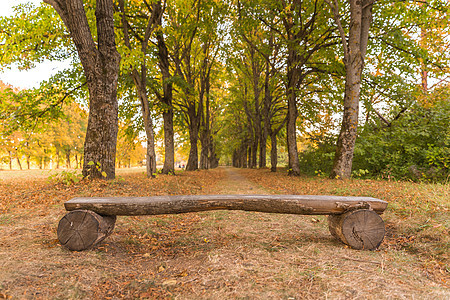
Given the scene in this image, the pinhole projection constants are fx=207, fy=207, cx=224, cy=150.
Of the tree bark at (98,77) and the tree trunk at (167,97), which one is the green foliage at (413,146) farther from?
the tree trunk at (167,97)

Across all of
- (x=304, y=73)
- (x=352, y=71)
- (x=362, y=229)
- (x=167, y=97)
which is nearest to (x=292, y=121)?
(x=304, y=73)

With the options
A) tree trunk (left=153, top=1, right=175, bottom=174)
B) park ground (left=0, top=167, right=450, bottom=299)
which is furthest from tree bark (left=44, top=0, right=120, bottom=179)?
tree trunk (left=153, top=1, right=175, bottom=174)

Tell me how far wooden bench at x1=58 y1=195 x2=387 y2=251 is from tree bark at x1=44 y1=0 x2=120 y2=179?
3911mm

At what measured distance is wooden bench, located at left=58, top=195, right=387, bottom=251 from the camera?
302 cm

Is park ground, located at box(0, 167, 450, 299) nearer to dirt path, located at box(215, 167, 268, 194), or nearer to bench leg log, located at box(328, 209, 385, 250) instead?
bench leg log, located at box(328, 209, 385, 250)

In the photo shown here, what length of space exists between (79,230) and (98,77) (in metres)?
5.36

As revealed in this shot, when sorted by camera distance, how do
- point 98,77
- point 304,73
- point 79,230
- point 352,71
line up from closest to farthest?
point 79,230 → point 98,77 → point 352,71 → point 304,73

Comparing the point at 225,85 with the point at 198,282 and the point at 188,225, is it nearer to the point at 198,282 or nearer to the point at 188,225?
the point at 188,225

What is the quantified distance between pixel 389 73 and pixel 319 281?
11935 millimetres

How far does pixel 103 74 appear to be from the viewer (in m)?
6.73

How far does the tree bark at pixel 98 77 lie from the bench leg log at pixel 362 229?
6.67m

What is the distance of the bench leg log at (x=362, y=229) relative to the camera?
10.3 ft

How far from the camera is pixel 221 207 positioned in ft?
10.7

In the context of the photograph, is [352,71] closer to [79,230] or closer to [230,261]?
[230,261]
